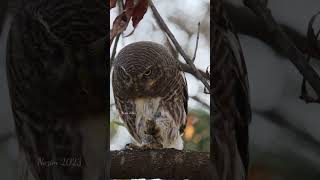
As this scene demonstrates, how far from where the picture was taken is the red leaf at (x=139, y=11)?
1.88 metres

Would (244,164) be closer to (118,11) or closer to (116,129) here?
(116,129)

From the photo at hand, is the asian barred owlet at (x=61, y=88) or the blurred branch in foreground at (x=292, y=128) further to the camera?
the asian barred owlet at (x=61, y=88)

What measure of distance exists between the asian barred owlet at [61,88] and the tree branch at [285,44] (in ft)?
1.77

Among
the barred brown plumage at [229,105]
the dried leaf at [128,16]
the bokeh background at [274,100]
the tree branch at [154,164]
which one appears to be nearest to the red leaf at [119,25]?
the dried leaf at [128,16]

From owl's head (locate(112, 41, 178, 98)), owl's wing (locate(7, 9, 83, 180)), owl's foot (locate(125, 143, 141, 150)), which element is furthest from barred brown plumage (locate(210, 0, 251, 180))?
owl's wing (locate(7, 9, 83, 180))

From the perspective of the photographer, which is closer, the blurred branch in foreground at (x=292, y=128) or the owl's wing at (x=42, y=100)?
the blurred branch in foreground at (x=292, y=128)

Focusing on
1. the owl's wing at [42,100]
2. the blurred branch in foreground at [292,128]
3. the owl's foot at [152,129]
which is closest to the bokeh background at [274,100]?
the blurred branch in foreground at [292,128]

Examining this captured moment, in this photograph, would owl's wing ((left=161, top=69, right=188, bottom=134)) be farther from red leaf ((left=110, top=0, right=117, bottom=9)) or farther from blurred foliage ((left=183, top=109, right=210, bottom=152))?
red leaf ((left=110, top=0, right=117, bottom=9))

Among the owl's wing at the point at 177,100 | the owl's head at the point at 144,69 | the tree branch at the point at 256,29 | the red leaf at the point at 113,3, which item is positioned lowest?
the owl's wing at the point at 177,100

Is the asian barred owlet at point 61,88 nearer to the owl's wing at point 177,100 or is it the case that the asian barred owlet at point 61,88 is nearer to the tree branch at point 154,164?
the tree branch at point 154,164

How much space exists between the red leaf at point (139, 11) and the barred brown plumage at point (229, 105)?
24 cm

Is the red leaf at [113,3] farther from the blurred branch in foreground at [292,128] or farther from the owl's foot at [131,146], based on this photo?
the blurred branch in foreground at [292,128]

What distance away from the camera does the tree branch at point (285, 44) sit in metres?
1.83

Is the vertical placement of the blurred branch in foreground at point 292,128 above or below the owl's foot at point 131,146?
above
